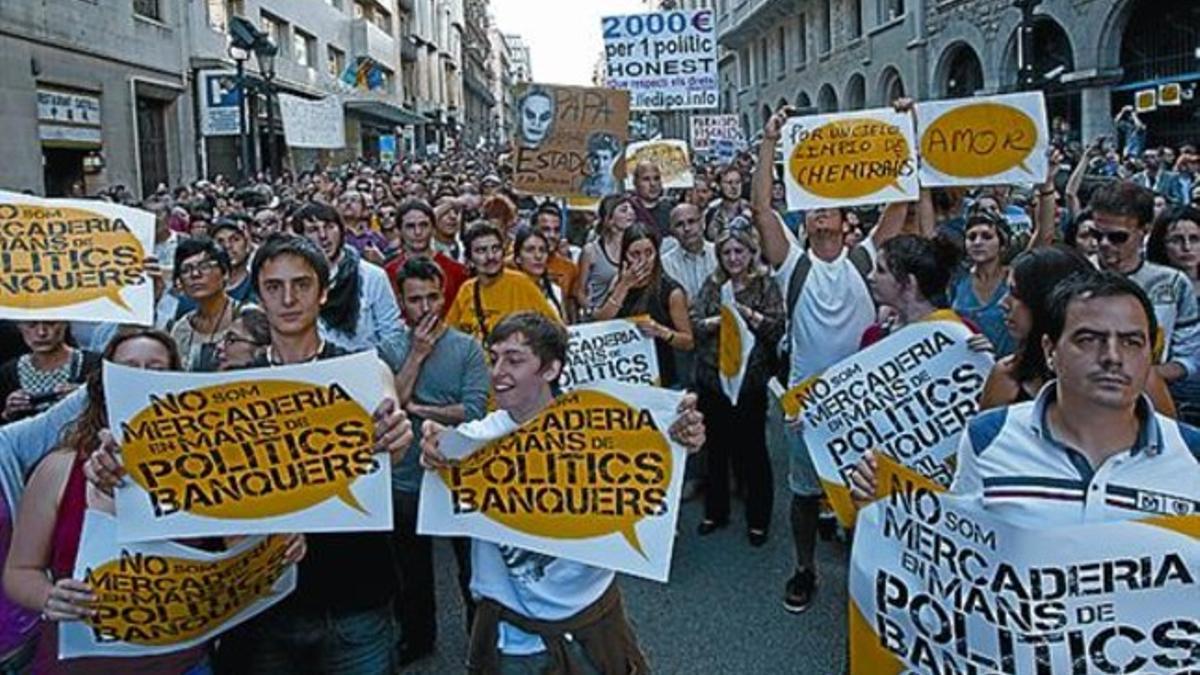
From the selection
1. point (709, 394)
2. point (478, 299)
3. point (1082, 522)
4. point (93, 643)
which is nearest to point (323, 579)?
point (93, 643)

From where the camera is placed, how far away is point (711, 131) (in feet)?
66.6

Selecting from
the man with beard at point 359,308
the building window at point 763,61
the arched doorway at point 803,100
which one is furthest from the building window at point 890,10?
the man with beard at point 359,308

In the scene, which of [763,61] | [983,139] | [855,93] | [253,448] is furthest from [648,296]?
[763,61]

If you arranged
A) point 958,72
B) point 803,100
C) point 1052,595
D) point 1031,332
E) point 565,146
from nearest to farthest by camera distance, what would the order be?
point 1052,595, point 1031,332, point 565,146, point 958,72, point 803,100

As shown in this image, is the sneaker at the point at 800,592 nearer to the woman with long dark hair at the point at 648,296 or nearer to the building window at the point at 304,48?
the woman with long dark hair at the point at 648,296

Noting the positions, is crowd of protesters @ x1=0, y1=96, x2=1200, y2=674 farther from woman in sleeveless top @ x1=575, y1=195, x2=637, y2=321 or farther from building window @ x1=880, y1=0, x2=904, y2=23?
building window @ x1=880, y1=0, x2=904, y2=23

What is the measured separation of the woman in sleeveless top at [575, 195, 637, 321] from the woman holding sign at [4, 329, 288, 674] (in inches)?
189

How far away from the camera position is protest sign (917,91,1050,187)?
6574 millimetres

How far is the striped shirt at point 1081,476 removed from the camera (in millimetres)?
2596

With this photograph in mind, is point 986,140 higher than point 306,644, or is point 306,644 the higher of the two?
point 986,140

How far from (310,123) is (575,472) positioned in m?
18.2

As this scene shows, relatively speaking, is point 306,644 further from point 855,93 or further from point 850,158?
point 855,93

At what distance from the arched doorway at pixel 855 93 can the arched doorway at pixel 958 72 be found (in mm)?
7276

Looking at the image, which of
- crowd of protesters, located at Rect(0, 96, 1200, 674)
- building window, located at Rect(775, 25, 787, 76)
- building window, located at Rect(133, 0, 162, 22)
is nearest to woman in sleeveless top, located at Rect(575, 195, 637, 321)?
crowd of protesters, located at Rect(0, 96, 1200, 674)
